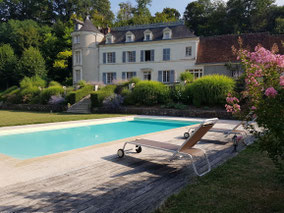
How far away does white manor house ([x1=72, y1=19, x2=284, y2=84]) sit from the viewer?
971 inches

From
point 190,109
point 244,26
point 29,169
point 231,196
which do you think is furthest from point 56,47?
point 231,196

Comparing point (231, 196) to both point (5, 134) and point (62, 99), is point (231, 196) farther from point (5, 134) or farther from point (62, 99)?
point (62, 99)

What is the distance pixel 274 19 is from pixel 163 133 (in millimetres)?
36241

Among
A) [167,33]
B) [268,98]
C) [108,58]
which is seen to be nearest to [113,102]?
[167,33]

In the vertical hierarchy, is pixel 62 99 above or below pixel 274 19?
below

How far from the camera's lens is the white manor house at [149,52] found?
24656 mm

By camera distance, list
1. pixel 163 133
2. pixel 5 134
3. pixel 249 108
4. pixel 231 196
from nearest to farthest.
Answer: pixel 231 196 < pixel 249 108 < pixel 163 133 < pixel 5 134

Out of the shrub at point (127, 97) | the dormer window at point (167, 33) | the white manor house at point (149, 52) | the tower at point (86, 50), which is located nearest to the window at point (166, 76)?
the white manor house at point (149, 52)

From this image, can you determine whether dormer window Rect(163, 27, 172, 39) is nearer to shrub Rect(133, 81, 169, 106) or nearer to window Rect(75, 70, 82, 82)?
shrub Rect(133, 81, 169, 106)

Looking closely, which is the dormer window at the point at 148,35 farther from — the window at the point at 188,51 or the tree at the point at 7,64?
the tree at the point at 7,64

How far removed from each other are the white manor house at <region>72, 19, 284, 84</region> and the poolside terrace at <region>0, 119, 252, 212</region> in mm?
20010

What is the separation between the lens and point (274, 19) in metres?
34.0

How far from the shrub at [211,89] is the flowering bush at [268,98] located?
10897 mm

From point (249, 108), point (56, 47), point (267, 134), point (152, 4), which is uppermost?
point (152, 4)
